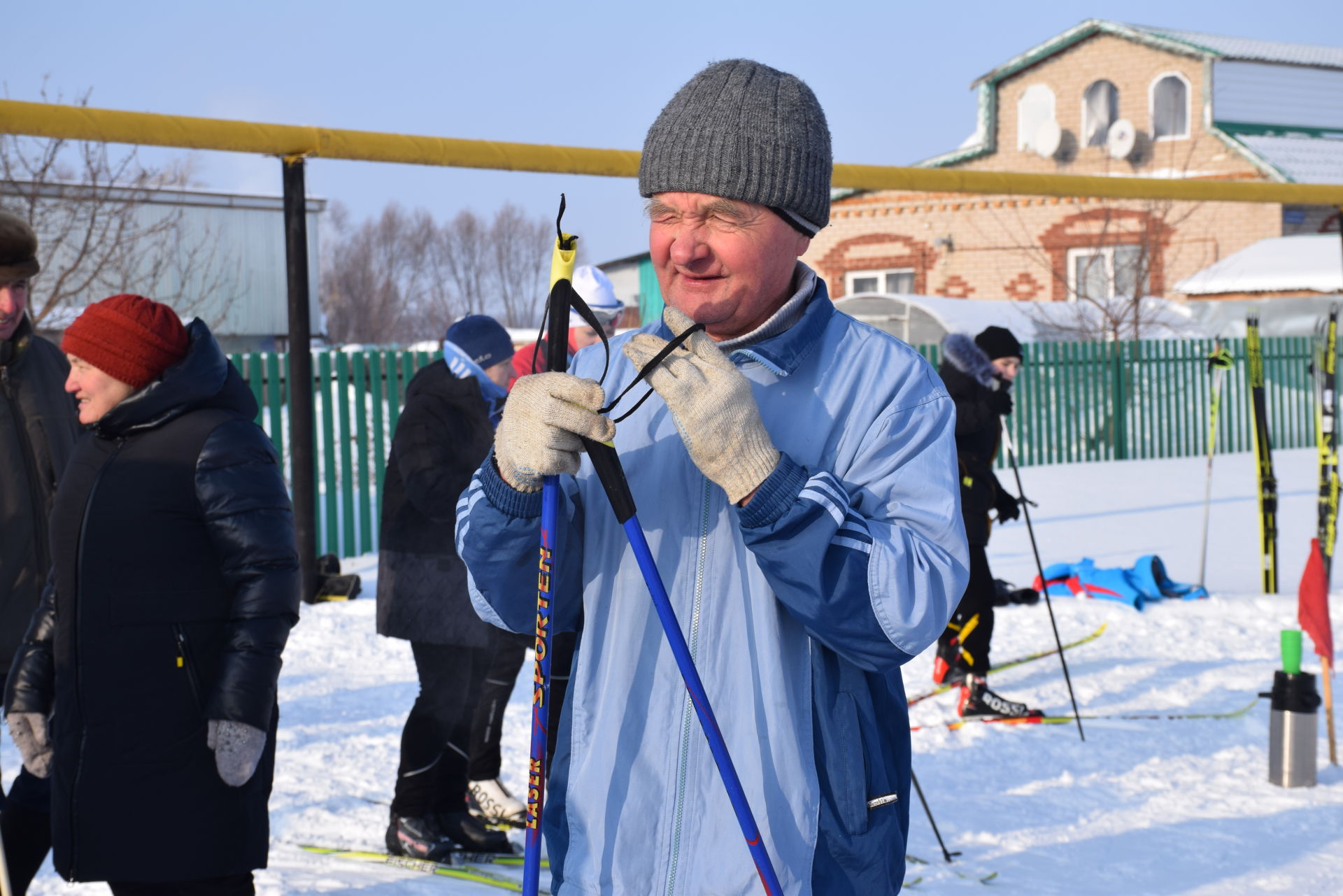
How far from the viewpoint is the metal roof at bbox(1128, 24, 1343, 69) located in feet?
82.3

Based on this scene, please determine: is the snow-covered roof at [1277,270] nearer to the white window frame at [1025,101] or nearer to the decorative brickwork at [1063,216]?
the decorative brickwork at [1063,216]

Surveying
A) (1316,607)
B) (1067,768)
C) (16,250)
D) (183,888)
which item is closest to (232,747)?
(183,888)

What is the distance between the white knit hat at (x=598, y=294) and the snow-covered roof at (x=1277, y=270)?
1696 centimetres

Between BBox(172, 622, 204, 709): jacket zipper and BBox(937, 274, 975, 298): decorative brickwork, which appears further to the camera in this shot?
BBox(937, 274, 975, 298): decorative brickwork

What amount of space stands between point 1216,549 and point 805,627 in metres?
9.61

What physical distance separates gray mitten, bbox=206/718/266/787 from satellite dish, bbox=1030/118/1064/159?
82.4ft

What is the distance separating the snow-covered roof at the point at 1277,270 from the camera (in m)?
19.9

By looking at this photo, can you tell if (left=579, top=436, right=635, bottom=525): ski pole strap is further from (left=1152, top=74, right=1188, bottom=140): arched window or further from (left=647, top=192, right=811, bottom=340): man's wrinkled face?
(left=1152, top=74, right=1188, bottom=140): arched window

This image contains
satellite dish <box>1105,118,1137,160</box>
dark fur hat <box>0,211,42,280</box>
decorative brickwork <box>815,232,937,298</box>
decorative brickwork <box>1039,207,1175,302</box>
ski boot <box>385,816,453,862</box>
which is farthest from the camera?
decorative brickwork <box>815,232,937,298</box>

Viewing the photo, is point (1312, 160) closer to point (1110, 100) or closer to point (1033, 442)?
point (1110, 100)

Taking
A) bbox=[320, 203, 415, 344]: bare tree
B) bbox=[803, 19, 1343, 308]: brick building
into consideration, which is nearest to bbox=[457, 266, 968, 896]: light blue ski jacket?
bbox=[803, 19, 1343, 308]: brick building

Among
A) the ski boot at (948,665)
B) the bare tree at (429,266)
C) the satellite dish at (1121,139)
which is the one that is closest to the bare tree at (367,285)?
the bare tree at (429,266)

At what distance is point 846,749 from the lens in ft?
5.84

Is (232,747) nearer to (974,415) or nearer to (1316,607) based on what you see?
(974,415)
